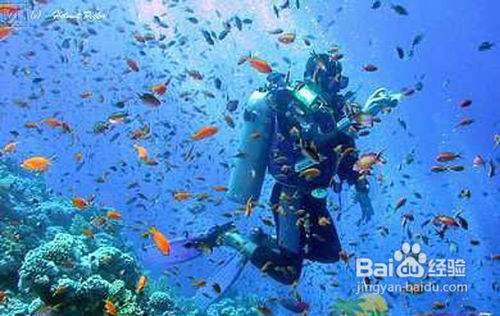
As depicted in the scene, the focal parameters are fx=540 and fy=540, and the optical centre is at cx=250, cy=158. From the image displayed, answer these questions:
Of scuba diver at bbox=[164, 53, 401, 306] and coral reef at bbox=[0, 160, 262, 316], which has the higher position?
scuba diver at bbox=[164, 53, 401, 306]

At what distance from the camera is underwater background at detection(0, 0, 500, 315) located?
A: 8141 mm

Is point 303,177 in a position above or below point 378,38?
below

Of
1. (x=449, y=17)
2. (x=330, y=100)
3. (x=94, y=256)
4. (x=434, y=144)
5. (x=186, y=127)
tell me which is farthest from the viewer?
(x=434, y=144)

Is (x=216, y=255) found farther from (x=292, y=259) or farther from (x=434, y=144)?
(x=434, y=144)

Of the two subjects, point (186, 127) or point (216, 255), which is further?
point (186, 127)

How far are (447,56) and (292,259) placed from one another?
216ft

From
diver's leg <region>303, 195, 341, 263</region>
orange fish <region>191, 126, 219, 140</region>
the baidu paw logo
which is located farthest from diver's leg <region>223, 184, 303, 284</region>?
the baidu paw logo

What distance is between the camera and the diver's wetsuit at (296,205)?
23.2ft

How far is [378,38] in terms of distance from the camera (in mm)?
69000

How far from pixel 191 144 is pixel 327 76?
1040 inches

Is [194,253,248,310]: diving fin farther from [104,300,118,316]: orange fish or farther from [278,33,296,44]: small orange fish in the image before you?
[278,33,296,44]: small orange fish

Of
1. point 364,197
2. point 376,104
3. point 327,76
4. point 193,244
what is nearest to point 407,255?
point 364,197

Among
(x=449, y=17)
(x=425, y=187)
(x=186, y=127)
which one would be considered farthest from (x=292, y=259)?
(x=449, y=17)

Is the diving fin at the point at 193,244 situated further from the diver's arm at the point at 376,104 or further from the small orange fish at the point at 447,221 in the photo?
the small orange fish at the point at 447,221
